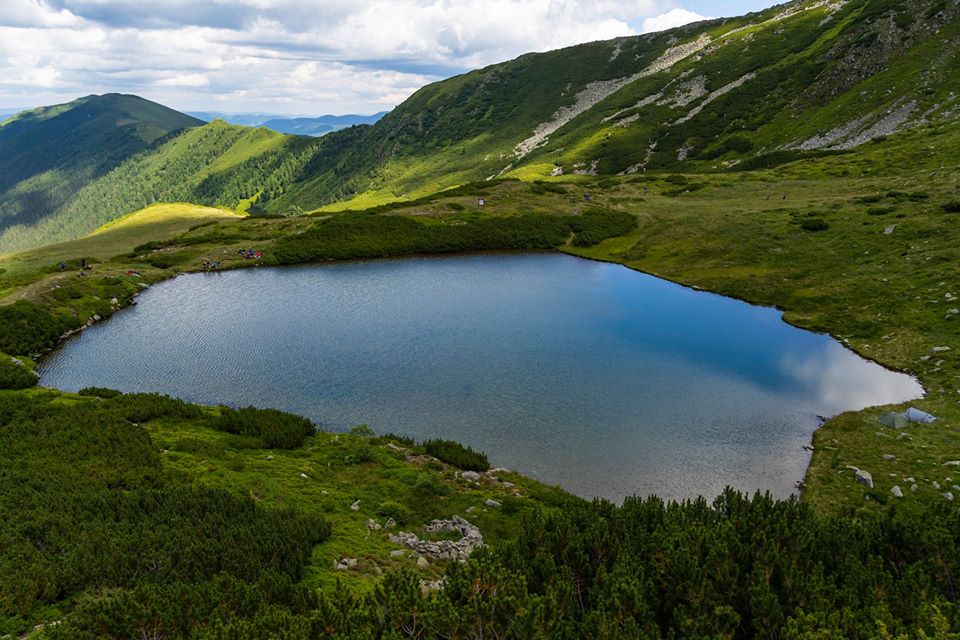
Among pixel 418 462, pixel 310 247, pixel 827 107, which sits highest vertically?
pixel 827 107

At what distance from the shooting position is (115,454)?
23781 millimetres

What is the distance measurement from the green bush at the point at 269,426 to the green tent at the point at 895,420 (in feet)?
→ 111

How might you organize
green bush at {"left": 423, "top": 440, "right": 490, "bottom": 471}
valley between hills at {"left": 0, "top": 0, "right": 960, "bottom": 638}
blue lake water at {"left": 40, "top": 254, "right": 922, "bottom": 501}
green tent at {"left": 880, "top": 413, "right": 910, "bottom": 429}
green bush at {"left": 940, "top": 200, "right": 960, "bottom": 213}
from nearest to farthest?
valley between hills at {"left": 0, "top": 0, "right": 960, "bottom": 638} → green bush at {"left": 423, "top": 440, "right": 490, "bottom": 471} → blue lake water at {"left": 40, "top": 254, "right": 922, "bottom": 501} → green tent at {"left": 880, "top": 413, "right": 910, "bottom": 429} → green bush at {"left": 940, "top": 200, "right": 960, "bottom": 213}

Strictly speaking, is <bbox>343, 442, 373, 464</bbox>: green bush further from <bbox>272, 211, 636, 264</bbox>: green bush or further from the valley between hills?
<bbox>272, 211, 636, 264</bbox>: green bush

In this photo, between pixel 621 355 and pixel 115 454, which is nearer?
pixel 115 454

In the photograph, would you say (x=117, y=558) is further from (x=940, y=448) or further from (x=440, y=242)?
(x=440, y=242)

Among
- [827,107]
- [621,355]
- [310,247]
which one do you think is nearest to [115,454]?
[621,355]

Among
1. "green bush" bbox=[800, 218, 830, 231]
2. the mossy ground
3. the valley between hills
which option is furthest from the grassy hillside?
"green bush" bbox=[800, 218, 830, 231]

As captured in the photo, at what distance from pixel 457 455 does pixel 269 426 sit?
460 inches

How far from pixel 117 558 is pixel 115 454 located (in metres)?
11.0

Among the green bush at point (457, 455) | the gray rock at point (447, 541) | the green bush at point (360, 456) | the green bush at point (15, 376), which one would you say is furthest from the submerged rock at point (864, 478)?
the green bush at point (15, 376)

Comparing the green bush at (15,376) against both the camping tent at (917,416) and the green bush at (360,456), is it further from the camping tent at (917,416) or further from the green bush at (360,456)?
the camping tent at (917,416)

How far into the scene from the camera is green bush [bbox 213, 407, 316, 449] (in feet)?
94.6

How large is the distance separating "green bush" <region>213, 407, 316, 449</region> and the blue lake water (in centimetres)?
231
